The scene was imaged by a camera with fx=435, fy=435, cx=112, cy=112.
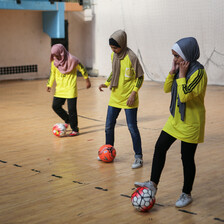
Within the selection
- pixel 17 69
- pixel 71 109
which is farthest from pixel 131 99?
pixel 17 69

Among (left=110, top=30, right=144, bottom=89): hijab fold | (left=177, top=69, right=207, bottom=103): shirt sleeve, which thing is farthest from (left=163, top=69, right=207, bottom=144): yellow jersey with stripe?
(left=110, top=30, right=144, bottom=89): hijab fold

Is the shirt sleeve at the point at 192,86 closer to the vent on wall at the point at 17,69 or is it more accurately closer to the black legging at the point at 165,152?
the black legging at the point at 165,152

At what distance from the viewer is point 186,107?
3461 mm

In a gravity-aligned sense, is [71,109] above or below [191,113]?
below

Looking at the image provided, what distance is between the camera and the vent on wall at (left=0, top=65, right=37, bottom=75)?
14.7 metres

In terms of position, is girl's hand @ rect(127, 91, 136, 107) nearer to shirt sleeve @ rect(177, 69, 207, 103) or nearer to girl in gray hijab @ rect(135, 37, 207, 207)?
girl in gray hijab @ rect(135, 37, 207, 207)

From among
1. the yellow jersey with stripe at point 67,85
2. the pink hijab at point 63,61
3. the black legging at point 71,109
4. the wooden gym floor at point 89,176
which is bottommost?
the wooden gym floor at point 89,176

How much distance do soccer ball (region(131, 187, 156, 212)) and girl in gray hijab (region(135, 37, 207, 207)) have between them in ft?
0.27

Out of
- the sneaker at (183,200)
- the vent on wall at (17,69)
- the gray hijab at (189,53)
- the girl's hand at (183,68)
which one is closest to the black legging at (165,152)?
the sneaker at (183,200)

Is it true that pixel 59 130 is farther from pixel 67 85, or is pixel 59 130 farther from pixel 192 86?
pixel 192 86

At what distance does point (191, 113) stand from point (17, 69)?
481 inches

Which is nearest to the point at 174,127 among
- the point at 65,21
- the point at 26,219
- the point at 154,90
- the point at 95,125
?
the point at 26,219

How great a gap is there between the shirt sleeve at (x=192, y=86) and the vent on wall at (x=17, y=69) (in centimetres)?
1206

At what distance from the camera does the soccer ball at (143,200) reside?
11.4ft
